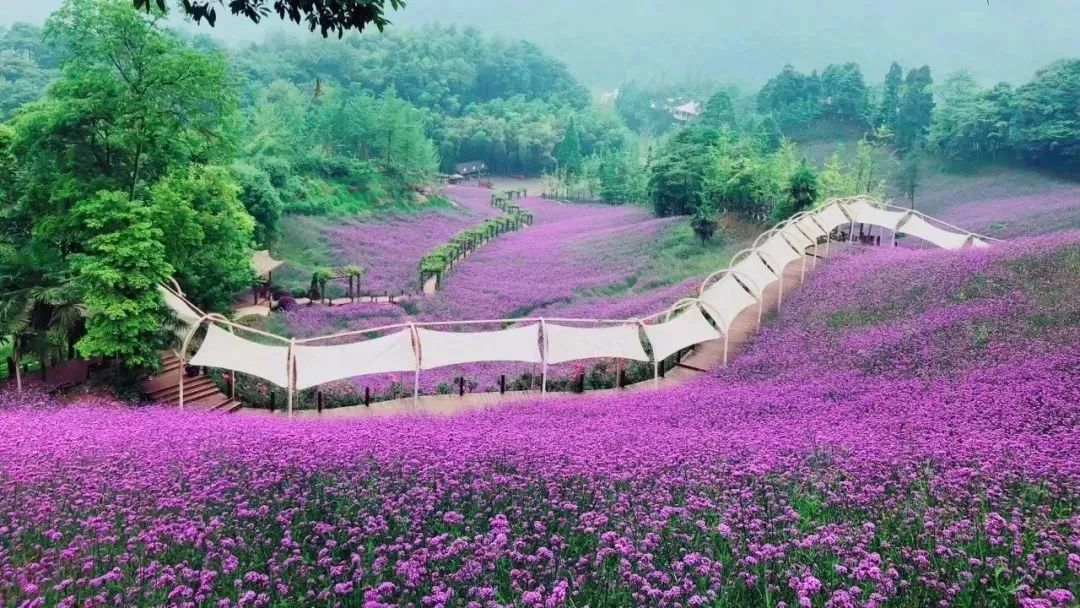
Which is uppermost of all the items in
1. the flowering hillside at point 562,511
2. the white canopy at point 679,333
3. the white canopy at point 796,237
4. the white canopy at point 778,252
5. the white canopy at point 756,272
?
the white canopy at point 796,237

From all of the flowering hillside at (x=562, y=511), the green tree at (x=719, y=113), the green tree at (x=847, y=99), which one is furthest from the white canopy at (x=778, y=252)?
the green tree at (x=847, y=99)

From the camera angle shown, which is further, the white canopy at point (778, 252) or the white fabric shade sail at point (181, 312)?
the white canopy at point (778, 252)

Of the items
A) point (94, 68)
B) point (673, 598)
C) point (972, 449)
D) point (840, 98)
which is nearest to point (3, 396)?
point (94, 68)

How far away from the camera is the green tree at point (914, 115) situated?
85062 mm

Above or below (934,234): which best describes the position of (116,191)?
above

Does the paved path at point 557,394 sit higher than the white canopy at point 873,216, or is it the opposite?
the white canopy at point 873,216

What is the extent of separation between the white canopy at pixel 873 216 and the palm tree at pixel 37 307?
30720 mm

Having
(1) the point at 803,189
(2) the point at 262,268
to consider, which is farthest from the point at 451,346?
(1) the point at 803,189

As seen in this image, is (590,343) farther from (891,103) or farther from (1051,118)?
(891,103)

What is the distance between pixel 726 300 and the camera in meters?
23.2

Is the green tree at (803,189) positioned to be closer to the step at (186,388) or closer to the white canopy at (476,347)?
the white canopy at (476,347)

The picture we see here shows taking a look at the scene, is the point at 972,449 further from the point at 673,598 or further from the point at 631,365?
the point at 631,365

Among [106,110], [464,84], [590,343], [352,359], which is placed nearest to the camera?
[352,359]

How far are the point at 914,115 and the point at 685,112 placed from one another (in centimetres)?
10321
